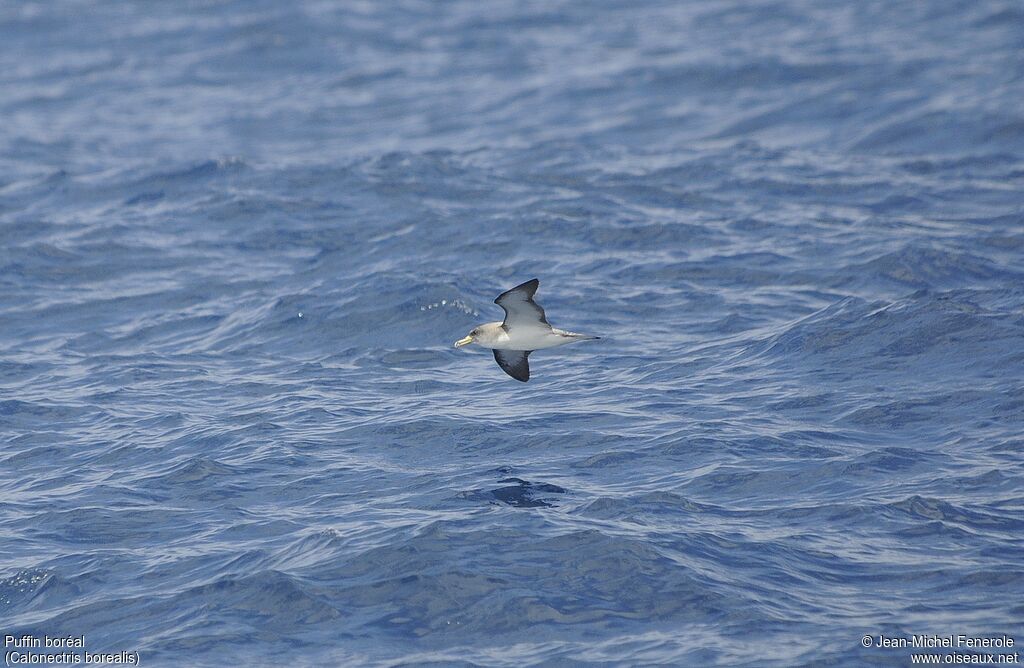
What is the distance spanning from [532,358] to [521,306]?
4.15 m

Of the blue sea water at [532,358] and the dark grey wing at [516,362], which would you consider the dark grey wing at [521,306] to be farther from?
the blue sea water at [532,358]

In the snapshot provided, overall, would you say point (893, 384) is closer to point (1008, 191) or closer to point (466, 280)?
point (466, 280)

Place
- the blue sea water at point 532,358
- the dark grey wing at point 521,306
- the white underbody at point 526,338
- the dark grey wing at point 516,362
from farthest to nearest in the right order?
the dark grey wing at point 516,362 < the white underbody at point 526,338 < the dark grey wing at point 521,306 < the blue sea water at point 532,358

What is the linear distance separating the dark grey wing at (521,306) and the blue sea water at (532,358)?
1.74 m

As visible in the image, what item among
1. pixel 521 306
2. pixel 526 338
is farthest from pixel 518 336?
pixel 521 306

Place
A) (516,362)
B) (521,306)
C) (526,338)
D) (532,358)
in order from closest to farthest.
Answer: (521,306), (526,338), (516,362), (532,358)

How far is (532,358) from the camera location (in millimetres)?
18391

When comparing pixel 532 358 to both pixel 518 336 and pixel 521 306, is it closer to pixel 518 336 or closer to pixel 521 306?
pixel 518 336

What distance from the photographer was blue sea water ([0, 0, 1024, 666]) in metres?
12.3

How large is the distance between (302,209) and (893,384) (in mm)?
12358

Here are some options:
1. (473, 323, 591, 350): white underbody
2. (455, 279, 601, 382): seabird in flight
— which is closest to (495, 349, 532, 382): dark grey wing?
(455, 279, 601, 382): seabird in flight

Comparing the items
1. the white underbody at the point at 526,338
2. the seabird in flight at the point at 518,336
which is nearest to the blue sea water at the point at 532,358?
the seabird in flight at the point at 518,336

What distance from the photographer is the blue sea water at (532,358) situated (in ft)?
40.4

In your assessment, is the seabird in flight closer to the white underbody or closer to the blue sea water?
the white underbody
